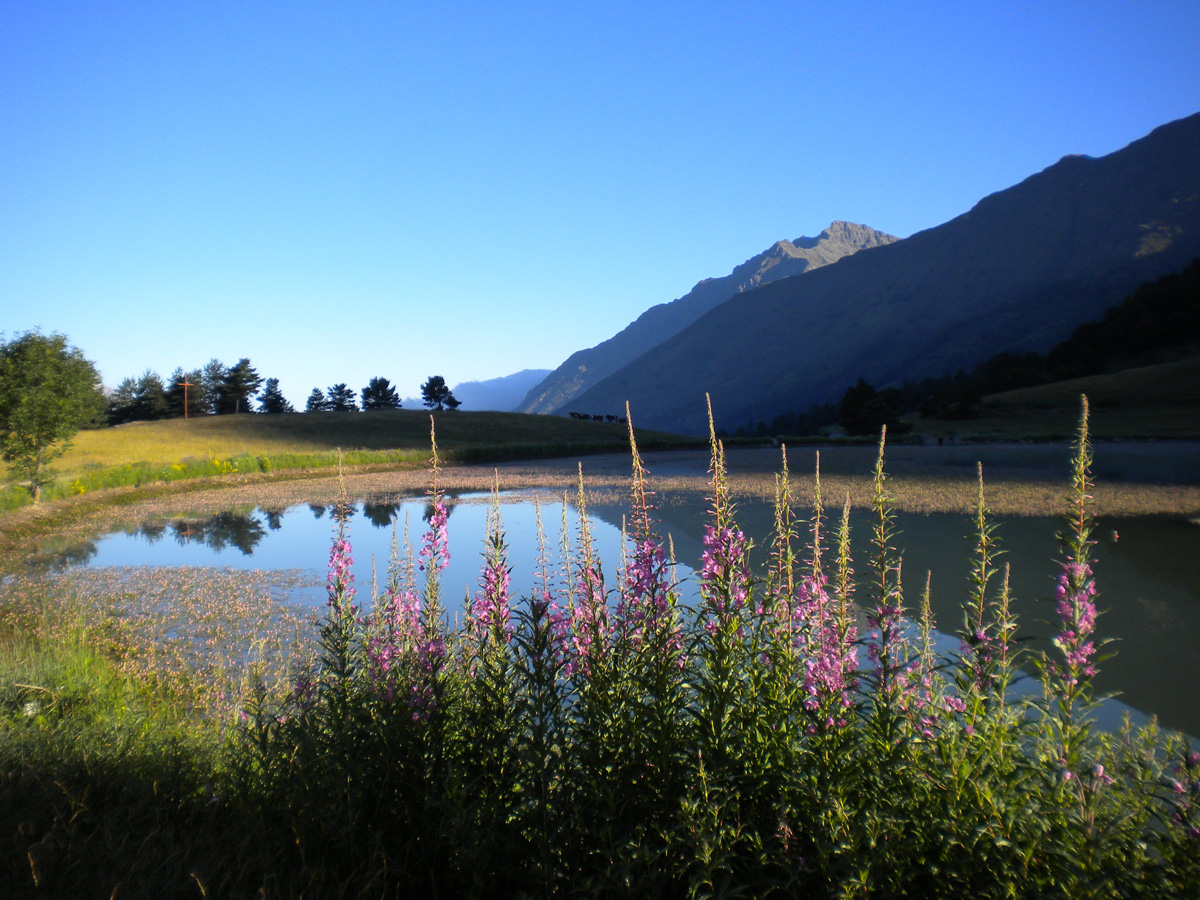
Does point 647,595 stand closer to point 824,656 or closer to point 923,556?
point 824,656

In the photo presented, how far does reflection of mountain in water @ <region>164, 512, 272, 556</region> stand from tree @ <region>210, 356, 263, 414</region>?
262 ft

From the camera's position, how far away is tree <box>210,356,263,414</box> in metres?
93.1

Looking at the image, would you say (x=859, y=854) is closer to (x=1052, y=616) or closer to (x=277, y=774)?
(x=277, y=774)

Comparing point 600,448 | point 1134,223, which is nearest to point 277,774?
point 600,448

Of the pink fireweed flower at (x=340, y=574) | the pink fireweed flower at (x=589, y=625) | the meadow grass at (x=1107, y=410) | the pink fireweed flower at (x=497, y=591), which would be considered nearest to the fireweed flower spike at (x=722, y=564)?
the pink fireweed flower at (x=589, y=625)

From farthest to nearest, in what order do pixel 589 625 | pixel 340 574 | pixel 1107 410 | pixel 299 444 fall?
pixel 1107 410 → pixel 299 444 → pixel 340 574 → pixel 589 625

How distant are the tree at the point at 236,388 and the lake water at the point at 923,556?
7970cm

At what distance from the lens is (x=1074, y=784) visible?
285 cm

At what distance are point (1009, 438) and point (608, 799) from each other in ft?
174

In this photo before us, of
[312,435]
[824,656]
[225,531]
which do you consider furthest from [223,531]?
[312,435]

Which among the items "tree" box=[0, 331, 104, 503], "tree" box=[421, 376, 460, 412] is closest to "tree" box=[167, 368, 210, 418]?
"tree" box=[421, 376, 460, 412]

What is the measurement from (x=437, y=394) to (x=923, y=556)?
103 metres

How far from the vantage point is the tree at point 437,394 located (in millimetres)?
108450

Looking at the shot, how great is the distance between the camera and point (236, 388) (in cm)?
9331
